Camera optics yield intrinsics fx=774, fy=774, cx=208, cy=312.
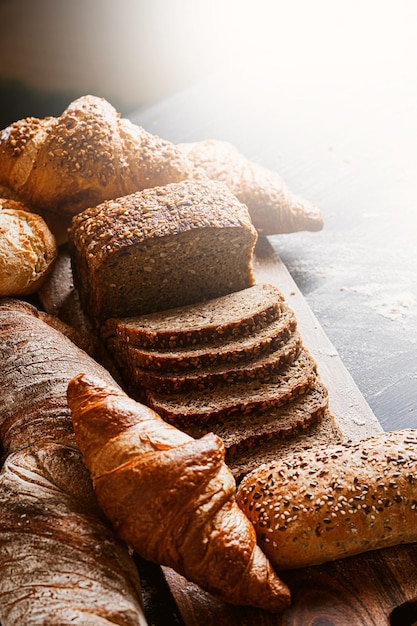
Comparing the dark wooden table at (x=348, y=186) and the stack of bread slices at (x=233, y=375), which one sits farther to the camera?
the dark wooden table at (x=348, y=186)

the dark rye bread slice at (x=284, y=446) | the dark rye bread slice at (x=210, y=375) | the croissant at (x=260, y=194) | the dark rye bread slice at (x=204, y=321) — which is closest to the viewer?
the dark rye bread slice at (x=284, y=446)

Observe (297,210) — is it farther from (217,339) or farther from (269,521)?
(269,521)

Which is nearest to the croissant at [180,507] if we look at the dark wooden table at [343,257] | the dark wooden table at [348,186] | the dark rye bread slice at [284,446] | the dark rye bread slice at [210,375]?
the dark wooden table at [343,257]

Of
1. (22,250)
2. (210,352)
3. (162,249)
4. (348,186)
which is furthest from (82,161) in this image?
(348,186)

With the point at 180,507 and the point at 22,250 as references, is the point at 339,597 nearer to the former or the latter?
the point at 180,507

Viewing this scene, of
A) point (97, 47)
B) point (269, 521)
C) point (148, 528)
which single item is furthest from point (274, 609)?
point (97, 47)

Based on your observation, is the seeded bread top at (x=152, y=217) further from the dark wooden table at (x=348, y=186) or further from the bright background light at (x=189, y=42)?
the bright background light at (x=189, y=42)

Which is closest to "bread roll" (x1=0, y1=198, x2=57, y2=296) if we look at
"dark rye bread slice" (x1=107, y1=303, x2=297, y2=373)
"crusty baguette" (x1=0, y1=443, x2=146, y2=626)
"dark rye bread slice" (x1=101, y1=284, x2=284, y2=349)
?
"dark rye bread slice" (x1=101, y1=284, x2=284, y2=349)
